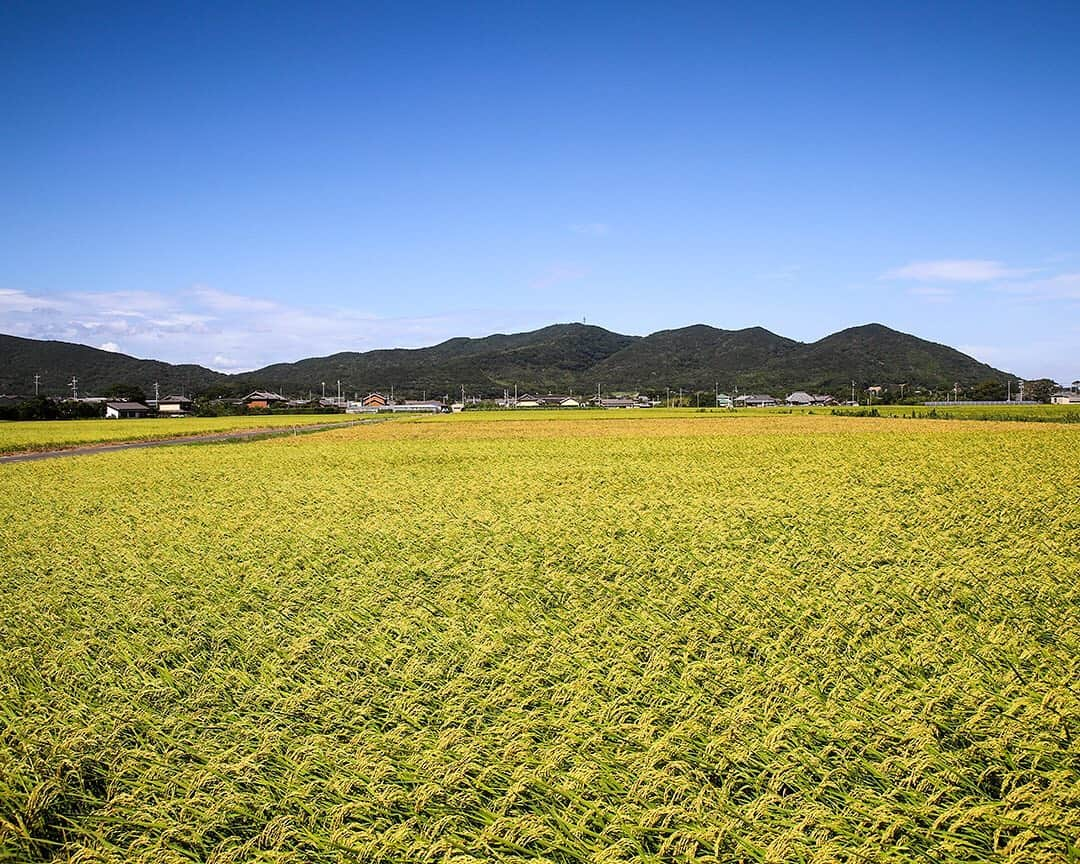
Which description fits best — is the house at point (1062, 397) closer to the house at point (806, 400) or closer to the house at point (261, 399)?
the house at point (806, 400)

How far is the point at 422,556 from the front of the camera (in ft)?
26.9

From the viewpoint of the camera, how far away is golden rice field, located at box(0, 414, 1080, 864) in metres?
3.00

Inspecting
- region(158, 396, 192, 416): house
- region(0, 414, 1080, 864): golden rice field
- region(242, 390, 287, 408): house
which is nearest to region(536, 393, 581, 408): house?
region(242, 390, 287, 408): house

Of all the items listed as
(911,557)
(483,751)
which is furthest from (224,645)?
(911,557)

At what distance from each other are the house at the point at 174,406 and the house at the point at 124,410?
331 cm

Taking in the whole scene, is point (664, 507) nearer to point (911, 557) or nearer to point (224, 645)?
point (911, 557)

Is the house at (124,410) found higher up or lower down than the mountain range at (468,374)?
lower down

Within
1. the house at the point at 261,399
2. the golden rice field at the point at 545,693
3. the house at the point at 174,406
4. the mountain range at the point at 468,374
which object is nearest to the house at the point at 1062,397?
the mountain range at the point at 468,374

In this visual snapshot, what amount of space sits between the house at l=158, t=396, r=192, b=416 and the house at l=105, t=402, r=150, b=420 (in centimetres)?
331

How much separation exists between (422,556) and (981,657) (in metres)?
5.41

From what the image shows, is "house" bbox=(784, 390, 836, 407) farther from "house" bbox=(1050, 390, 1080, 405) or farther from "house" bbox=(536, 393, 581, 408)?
"house" bbox=(536, 393, 581, 408)

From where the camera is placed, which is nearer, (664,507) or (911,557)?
(911,557)

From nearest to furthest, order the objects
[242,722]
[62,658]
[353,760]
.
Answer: [353,760]
[242,722]
[62,658]

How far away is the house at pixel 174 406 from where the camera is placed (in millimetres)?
101088
